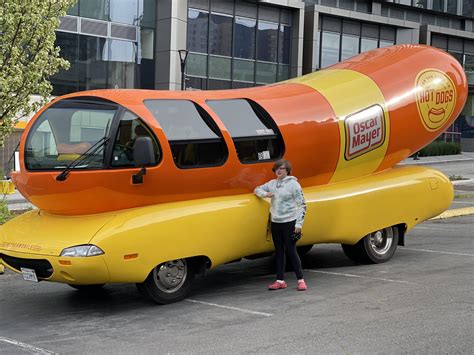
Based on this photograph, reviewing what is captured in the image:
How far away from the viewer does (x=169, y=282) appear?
297 inches

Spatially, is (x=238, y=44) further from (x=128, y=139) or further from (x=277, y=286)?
(x=128, y=139)

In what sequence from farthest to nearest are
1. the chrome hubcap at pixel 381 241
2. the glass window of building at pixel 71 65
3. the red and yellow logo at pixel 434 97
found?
1. the glass window of building at pixel 71 65
2. the red and yellow logo at pixel 434 97
3. the chrome hubcap at pixel 381 241

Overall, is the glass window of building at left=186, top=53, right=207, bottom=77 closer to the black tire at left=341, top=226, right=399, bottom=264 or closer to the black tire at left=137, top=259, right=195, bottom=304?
the black tire at left=341, top=226, right=399, bottom=264

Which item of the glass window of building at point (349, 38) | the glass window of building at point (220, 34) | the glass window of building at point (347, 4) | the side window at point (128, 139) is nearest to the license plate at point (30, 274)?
the side window at point (128, 139)

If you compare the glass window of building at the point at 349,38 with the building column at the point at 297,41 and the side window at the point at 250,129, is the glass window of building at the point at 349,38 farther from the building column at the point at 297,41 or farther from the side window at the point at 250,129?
the side window at the point at 250,129

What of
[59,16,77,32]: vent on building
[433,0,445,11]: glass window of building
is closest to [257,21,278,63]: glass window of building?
[59,16,77,32]: vent on building

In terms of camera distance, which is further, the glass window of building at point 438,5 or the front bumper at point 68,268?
the glass window of building at point 438,5

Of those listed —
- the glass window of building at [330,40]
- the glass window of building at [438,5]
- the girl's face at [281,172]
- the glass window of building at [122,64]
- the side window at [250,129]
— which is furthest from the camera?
A: the glass window of building at [438,5]

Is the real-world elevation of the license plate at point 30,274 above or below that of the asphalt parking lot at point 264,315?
above

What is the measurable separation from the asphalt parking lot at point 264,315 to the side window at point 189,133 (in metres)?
1.63

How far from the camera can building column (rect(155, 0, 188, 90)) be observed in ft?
107

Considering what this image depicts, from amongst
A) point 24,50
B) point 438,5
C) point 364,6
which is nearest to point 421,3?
point 438,5

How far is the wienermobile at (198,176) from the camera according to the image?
7.10 m

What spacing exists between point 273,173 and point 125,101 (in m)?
2.16
